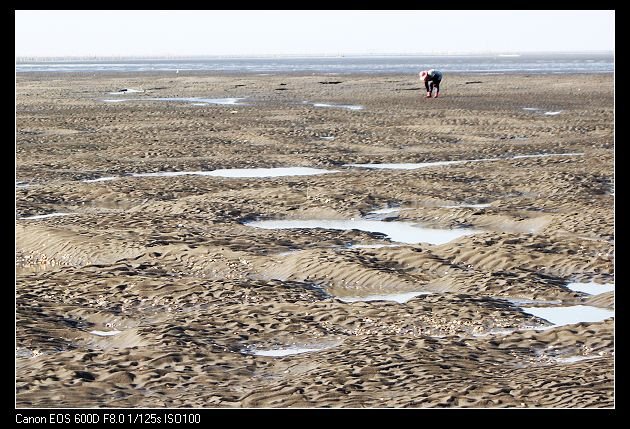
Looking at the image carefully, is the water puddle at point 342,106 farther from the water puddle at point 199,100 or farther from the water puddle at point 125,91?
the water puddle at point 125,91

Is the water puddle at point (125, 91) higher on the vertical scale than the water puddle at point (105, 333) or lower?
higher

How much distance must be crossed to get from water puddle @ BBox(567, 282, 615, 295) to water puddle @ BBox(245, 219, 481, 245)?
3.33 m

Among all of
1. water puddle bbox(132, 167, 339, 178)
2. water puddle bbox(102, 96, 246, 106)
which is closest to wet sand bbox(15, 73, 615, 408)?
water puddle bbox(132, 167, 339, 178)

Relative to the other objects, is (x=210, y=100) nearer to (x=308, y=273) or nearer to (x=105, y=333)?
(x=308, y=273)

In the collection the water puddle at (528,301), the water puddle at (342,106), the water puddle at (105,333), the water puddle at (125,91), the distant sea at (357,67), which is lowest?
the water puddle at (528,301)

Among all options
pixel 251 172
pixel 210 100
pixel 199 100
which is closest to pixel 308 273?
pixel 251 172

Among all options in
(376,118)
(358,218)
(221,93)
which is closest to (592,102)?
(376,118)

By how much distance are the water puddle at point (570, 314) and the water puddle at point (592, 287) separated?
0.76 metres

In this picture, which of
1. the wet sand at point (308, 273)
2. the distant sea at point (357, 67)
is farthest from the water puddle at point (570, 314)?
the distant sea at point (357, 67)

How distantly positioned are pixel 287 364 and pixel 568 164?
16.4 m

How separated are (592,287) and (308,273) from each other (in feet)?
12.2

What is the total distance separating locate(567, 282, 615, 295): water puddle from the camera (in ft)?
Answer: 46.4

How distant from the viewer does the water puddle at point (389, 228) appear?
17.8 metres

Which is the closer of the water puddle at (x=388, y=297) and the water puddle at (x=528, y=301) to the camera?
the water puddle at (x=528, y=301)
